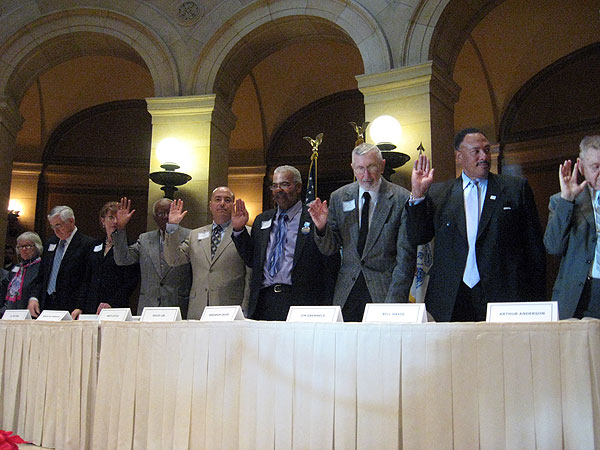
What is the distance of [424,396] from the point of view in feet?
6.22

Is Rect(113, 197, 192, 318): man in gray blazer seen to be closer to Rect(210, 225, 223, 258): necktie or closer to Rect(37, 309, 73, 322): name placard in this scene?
Rect(210, 225, 223, 258): necktie

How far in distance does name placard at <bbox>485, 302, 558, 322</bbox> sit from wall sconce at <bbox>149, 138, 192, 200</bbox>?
3.93 m

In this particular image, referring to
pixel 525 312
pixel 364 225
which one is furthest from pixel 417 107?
pixel 525 312

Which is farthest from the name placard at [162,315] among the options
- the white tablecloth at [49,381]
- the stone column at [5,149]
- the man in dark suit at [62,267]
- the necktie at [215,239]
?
the stone column at [5,149]

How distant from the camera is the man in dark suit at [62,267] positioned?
14.5 ft

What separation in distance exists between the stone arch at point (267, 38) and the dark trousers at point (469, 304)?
300cm

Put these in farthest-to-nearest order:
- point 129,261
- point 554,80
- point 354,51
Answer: point 354,51 → point 554,80 → point 129,261

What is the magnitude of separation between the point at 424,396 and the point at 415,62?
11.9 feet

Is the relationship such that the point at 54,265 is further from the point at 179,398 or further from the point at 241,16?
the point at 241,16

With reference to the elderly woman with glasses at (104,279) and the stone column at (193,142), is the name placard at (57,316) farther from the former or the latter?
the stone column at (193,142)

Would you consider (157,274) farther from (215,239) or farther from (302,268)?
(302,268)

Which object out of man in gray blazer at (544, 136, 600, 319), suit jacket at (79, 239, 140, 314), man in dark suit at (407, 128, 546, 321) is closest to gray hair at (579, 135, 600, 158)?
man in gray blazer at (544, 136, 600, 319)

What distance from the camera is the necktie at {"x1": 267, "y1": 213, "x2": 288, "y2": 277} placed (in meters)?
3.28

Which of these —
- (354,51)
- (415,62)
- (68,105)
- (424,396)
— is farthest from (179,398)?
(68,105)
